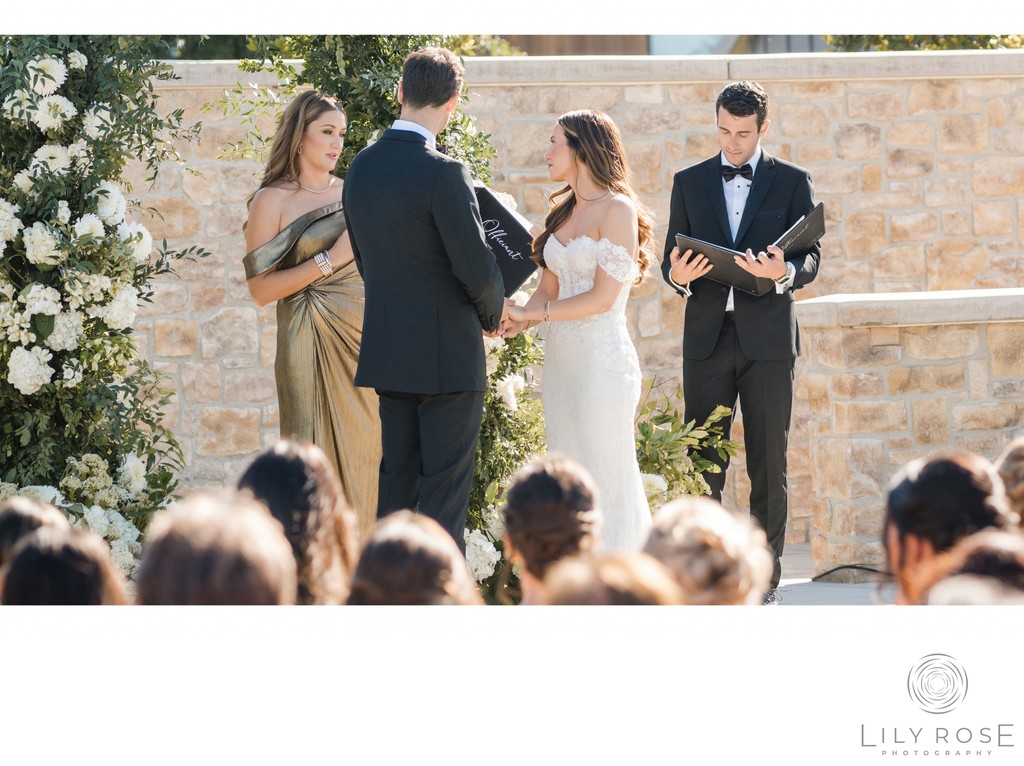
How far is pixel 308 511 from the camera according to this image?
8.29 ft

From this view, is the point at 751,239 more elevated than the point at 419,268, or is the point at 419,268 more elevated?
the point at 751,239

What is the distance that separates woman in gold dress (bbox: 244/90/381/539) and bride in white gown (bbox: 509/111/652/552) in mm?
631

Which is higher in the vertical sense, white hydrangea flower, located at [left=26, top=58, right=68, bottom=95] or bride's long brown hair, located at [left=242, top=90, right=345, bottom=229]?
white hydrangea flower, located at [left=26, top=58, right=68, bottom=95]

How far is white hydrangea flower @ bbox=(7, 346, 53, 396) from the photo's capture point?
4.30 metres

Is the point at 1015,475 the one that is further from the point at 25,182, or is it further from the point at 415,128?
the point at 25,182

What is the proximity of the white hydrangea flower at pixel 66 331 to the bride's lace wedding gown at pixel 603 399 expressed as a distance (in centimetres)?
160

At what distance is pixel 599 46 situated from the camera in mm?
15852

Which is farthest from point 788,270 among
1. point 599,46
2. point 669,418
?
point 599,46

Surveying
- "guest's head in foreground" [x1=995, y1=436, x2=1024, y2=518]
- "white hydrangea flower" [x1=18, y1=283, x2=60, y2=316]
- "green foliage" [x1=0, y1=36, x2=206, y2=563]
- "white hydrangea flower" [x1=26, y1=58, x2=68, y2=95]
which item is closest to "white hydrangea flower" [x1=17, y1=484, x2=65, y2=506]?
"green foliage" [x1=0, y1=36, x2=206, y2=563]

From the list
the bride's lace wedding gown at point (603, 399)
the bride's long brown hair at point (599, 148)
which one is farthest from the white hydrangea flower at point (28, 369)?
the bride's long brown hair at point (599, 148)

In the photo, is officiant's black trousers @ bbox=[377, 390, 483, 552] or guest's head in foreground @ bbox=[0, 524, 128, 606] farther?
officiant's black trousers @ bbox=[377, 390, 483, 552]

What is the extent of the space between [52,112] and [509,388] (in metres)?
1.84

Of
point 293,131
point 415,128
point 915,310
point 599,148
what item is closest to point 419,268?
point 415,128

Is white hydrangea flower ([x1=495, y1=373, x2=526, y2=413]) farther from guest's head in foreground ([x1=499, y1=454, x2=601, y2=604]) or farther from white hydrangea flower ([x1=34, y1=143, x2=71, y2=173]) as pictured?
guest's head in foreground ([x1=499, y1=454, x2=601, y2=604])
